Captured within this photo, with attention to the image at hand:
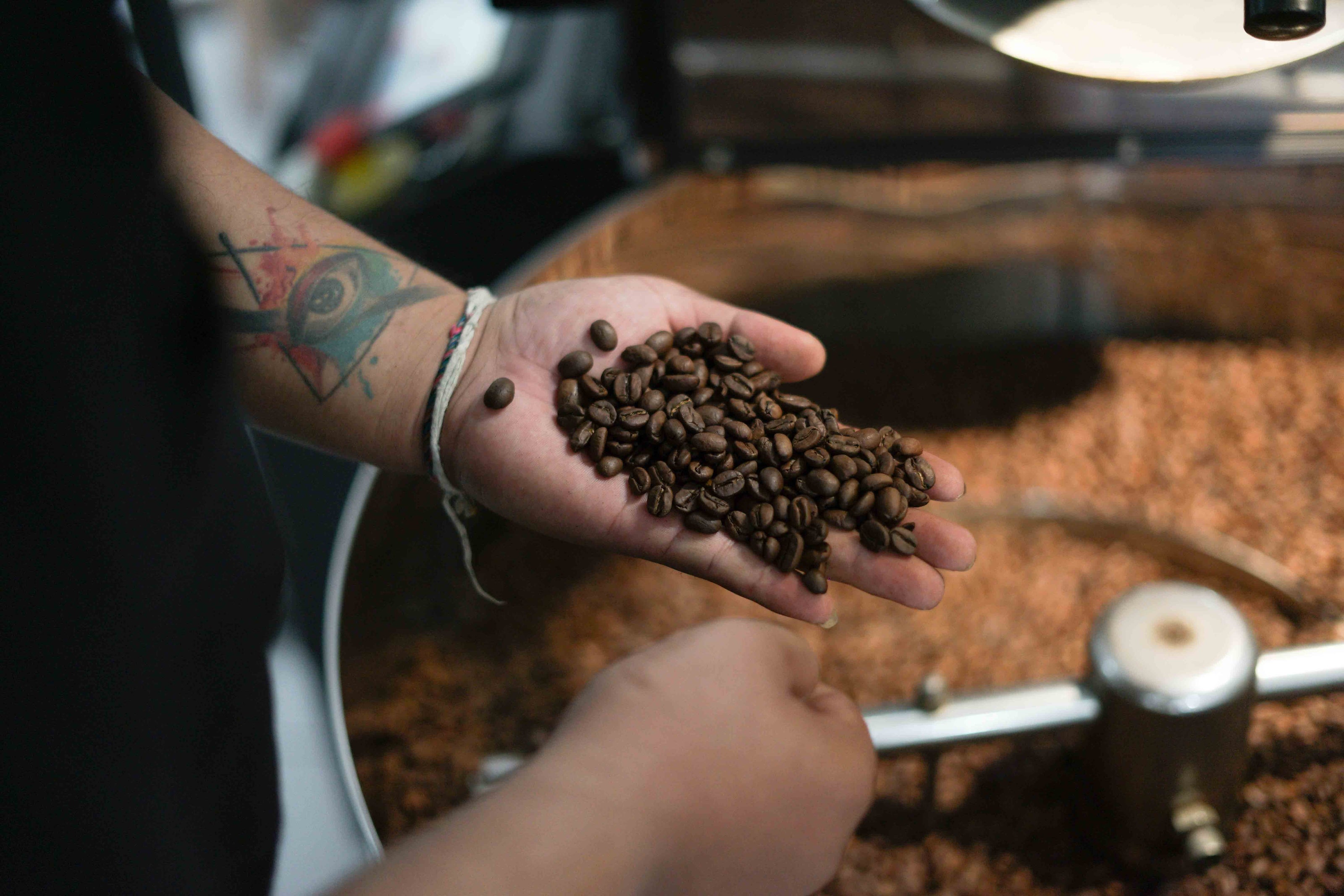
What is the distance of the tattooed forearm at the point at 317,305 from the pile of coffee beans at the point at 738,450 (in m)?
0.17

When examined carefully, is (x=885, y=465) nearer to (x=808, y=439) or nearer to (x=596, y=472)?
(x=808, y=439)

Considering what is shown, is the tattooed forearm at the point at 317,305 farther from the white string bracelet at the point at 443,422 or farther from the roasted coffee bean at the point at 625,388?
the roasted coffee bean at the point at 625,388

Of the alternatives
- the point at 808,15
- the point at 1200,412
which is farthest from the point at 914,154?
the point at 1200,412

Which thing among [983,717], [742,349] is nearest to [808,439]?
[742,349]

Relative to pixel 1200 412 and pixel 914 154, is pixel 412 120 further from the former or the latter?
pixel 1200 412

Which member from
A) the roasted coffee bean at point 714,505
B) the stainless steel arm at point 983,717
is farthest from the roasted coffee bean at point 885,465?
the stainless steel arm at point 983,717

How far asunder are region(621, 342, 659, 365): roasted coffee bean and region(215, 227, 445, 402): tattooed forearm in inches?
7.7

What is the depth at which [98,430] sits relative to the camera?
1.22 ft

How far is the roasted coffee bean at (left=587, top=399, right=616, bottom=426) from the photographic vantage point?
2.33 ft

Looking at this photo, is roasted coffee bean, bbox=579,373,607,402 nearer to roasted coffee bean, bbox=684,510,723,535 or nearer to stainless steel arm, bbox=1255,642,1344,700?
roasted coffee bean, bbox=684,510,723,535

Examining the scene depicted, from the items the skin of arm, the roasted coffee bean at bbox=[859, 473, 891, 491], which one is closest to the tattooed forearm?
the skin of arm

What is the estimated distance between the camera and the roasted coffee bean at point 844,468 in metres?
0.63

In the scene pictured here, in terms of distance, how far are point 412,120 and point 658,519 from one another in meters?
1.28

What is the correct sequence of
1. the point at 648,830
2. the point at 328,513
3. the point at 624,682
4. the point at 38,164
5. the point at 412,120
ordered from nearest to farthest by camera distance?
the point at 38,164 < the point at 648,830 < the point at 624,682 < the point at 328,513 < the point at 412,120
